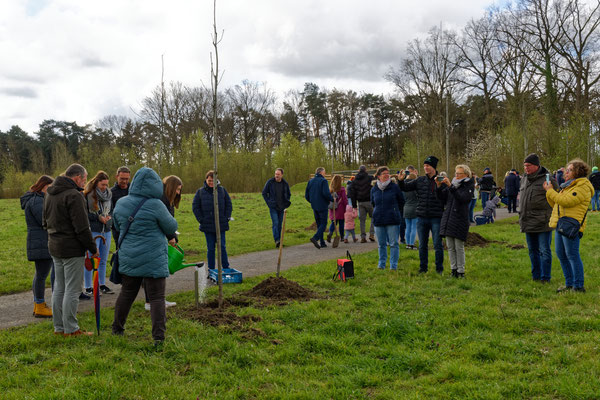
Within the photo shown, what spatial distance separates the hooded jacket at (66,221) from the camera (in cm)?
522

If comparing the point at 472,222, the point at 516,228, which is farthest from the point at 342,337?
the point at 472,222

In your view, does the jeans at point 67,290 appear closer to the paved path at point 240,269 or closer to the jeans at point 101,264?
the paved path at point 240,269

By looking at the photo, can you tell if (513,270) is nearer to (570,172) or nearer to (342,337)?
(570,172)

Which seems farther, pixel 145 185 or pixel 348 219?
pixel 348 219

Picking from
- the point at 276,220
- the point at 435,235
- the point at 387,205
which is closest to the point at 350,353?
the point at 435,235

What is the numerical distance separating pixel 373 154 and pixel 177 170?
2886cm

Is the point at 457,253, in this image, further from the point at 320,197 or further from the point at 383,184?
the point at 320,197

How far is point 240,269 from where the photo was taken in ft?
31.5

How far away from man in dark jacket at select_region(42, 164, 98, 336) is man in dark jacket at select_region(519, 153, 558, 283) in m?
6.55

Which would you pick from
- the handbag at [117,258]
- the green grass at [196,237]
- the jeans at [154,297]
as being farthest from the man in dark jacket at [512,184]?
the handbag at [117,258]

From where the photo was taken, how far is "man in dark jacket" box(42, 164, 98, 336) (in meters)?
5.23

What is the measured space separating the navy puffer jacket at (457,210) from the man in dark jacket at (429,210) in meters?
0.20

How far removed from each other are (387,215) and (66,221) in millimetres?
5582

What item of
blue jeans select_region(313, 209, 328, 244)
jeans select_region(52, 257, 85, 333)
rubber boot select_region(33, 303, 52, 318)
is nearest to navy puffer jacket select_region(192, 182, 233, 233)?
rubber boot select_region(33, 303, 52, 318)
